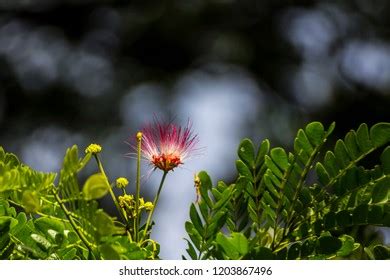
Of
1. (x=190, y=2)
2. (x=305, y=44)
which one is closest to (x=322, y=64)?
(x=305, y=44)

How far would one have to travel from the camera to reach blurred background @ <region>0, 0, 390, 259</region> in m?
3.72

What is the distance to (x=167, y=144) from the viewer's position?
0.37 meters

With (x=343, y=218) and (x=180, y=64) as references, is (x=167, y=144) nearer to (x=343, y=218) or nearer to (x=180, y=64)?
(x=343, y=218)

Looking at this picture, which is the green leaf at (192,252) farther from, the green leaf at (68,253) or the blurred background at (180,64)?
the blurred background at (180,64)

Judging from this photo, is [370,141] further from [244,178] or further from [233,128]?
[233,128]

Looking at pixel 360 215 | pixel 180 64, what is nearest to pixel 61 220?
pixel 360 215

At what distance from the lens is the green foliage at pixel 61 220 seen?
24 cm

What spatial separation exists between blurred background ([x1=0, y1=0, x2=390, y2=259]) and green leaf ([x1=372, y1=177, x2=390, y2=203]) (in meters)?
3.21

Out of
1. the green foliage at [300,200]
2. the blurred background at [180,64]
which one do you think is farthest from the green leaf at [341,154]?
the blurred background at [180,64]

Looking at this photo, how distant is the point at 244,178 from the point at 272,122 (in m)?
3.28

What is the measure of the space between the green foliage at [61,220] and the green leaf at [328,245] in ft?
0.20

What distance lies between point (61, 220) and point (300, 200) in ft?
0.29

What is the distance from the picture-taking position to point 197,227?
300 millimetres
